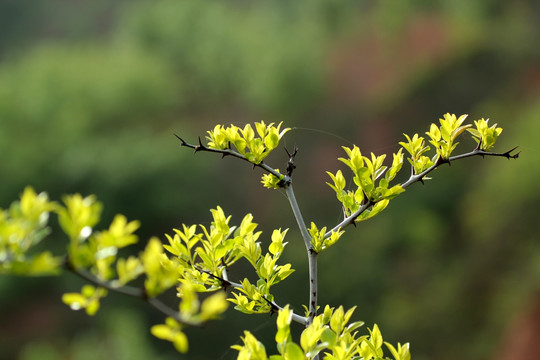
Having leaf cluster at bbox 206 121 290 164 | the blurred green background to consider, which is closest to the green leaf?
leaf cluster at bbox 206 121 290 164

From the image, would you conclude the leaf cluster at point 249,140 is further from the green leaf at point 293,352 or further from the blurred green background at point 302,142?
the blurred green background at point 302,142

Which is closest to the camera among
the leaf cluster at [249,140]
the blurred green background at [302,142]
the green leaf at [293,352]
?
the green leaf at [293,352]

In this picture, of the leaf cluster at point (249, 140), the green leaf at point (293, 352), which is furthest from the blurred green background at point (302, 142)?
the green leaf at point (293, 352)

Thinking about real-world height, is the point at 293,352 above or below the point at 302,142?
below

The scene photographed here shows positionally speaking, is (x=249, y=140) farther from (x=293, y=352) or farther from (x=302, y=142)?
(x=302, y=142)

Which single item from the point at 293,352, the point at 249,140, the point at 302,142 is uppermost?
the point at 302,142

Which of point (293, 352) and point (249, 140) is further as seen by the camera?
point (249, 140)

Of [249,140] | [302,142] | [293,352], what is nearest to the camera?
[293,352]

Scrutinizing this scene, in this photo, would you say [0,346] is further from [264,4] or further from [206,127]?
[264,4]

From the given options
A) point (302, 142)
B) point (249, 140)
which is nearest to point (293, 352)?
point (249, 140)
